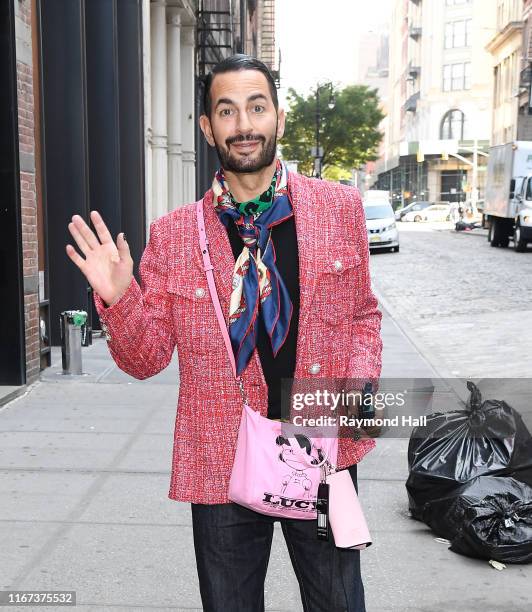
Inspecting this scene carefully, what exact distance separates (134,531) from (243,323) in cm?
269

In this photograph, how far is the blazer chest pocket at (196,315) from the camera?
247 cm

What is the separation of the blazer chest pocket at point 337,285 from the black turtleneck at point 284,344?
0.07 meters

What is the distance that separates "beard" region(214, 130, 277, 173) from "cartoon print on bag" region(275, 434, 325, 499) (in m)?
0.73

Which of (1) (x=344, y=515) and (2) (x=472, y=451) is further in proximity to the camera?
(2) (x=472, y=451)

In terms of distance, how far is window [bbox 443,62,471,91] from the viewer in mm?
88688

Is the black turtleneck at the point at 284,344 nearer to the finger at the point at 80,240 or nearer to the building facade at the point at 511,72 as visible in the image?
the finger at the point at 80,240

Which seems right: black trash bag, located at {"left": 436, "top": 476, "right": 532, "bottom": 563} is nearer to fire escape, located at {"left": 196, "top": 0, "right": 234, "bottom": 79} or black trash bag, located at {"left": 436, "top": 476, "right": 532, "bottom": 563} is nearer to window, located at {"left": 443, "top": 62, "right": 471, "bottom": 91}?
fire escape, located at {"left": 196, "top": 0, "right": 234, "bottom": 79}

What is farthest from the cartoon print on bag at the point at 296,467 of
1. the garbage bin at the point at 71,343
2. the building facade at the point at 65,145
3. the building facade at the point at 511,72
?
the building facade at the point at 511,72

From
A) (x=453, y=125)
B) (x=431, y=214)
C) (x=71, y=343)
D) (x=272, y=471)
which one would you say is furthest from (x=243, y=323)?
(x=453, y=125)

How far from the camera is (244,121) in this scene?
2.49m

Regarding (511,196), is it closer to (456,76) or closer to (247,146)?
(247,146)

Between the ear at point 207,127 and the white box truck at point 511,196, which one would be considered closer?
the ear at point 207,127

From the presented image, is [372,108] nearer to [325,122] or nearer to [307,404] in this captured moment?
[325,122]

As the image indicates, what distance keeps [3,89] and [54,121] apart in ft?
8.11
